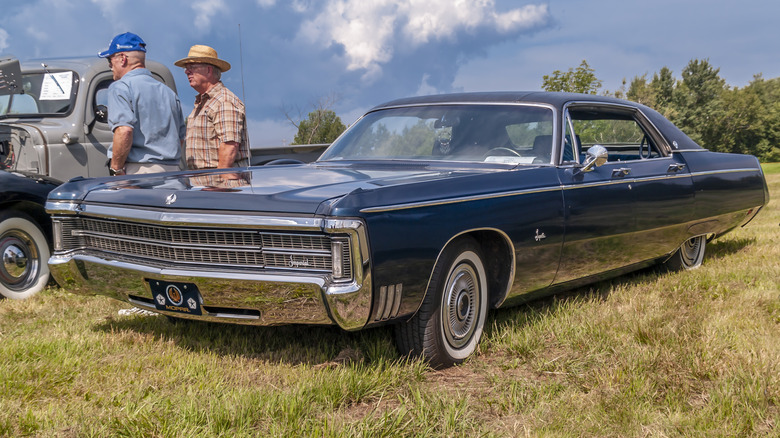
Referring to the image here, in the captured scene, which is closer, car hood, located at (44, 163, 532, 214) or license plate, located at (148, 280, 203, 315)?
car hood, located at (44, 163, 532, 214)

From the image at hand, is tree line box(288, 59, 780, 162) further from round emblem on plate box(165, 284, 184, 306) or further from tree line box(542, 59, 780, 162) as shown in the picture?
round emblem on plate box(165, 284, 184, 306)

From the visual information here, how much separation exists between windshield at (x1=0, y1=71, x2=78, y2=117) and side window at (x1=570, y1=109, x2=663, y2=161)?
471cm

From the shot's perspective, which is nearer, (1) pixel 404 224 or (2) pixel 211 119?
(1) pixel 404 224

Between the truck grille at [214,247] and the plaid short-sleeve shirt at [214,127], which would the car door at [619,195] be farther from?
the plaid short-sleeve shirt at [214,127]

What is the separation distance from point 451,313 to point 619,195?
1.77 m

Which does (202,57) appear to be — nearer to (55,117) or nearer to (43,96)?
(55,117)

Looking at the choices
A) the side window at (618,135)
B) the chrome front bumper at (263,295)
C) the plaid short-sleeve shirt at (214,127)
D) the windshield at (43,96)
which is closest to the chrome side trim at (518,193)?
the chrome front bumper at (263,295)

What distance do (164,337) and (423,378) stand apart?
5.34 feet

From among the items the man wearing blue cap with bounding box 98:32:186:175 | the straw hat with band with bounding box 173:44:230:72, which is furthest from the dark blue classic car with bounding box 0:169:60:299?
the straw hat with band with bounding box 173:44:230:72

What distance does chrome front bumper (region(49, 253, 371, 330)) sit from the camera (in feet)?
10.5

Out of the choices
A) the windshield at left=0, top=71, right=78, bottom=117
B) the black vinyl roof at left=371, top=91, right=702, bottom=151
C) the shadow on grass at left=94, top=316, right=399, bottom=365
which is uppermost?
the windshield at left=0, top=71, right=78, bottom=117

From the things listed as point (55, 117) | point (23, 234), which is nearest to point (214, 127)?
point (23, 234)

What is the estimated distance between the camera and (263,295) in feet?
11.0

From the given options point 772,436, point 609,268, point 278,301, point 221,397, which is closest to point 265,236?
point 278,301
